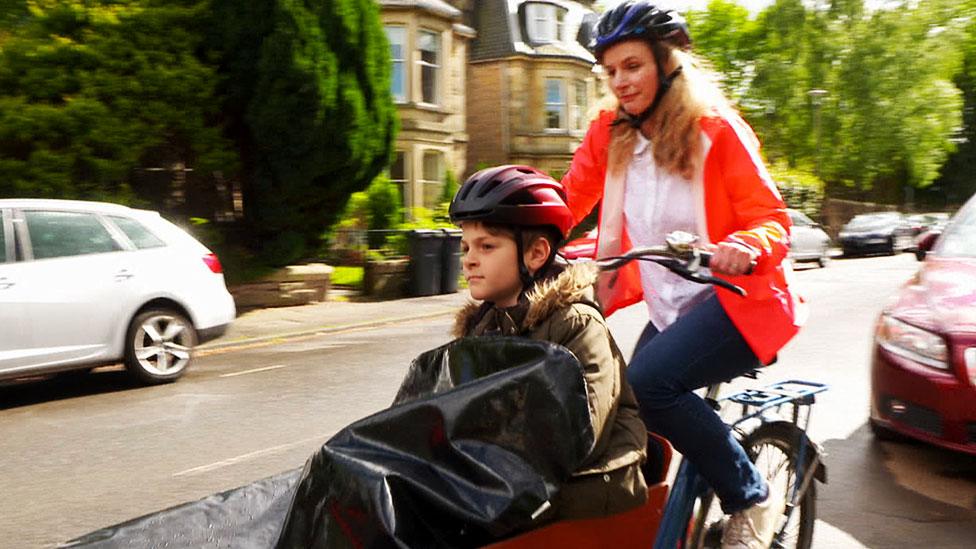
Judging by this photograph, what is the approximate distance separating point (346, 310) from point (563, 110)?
66.3ft

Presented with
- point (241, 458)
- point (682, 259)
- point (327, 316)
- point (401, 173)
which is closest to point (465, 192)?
point (682, 259)

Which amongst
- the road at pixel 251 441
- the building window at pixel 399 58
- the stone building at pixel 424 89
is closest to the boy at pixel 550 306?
the road at pixel 251 441

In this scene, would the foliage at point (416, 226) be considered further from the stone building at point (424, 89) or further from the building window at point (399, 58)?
the building window at point (399, 58)

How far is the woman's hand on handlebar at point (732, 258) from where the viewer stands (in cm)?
235

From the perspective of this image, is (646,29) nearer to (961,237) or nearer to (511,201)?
(511,201)

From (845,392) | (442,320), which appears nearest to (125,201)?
(442,320)

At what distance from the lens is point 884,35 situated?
39.1m

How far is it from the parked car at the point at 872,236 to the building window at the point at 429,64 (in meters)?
14.5

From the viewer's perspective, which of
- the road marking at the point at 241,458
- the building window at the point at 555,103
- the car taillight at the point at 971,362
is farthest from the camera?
the building window at the point at 555,103

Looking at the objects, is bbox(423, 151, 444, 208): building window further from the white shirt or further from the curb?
the white shirt

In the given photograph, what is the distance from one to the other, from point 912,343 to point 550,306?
340 cm

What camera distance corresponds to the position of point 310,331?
38.2ft

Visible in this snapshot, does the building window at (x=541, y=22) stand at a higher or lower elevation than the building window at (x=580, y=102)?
higher

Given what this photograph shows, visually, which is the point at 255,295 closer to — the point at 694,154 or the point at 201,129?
the point at 201,129
